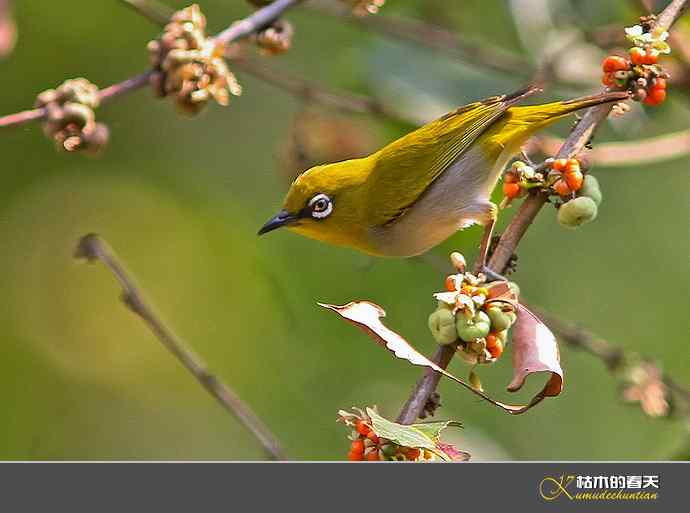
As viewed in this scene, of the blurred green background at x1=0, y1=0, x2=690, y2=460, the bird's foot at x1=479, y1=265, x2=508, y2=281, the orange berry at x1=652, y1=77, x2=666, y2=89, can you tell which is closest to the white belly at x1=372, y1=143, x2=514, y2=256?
the blurred green background at x1=0, y1=0, x2=690, y2=460

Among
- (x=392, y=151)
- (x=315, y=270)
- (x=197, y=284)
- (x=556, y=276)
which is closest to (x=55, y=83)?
(x=197, y=284)

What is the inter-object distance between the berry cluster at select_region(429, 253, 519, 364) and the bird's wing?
5.31 feet

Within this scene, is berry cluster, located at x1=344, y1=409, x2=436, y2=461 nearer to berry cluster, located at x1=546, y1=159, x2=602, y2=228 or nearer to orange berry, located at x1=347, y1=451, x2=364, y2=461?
orange berry, located at x1=347, y1=451, x2=364, y2=461

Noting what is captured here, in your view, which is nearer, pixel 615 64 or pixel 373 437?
pixel 373 437

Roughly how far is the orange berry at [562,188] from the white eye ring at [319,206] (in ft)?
4.96

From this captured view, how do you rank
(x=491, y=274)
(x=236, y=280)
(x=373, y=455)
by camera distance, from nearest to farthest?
(x=373, y=455) → (x=491, y=274) → (x=236, y=280)

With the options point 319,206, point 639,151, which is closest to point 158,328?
point 319,206

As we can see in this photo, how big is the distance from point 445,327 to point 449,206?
1.70 metres

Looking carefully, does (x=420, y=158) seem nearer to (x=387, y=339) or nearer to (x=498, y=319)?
(x=498, y=319)

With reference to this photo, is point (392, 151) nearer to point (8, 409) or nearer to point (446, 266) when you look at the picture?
point (446, 266)

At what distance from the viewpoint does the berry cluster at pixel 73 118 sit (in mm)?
2502

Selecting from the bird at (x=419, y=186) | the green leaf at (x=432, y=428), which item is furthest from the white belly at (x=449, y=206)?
the green leaf at (x=432, y=428)

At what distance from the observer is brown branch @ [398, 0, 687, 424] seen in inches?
84.1

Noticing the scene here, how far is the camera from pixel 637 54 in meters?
2.68
